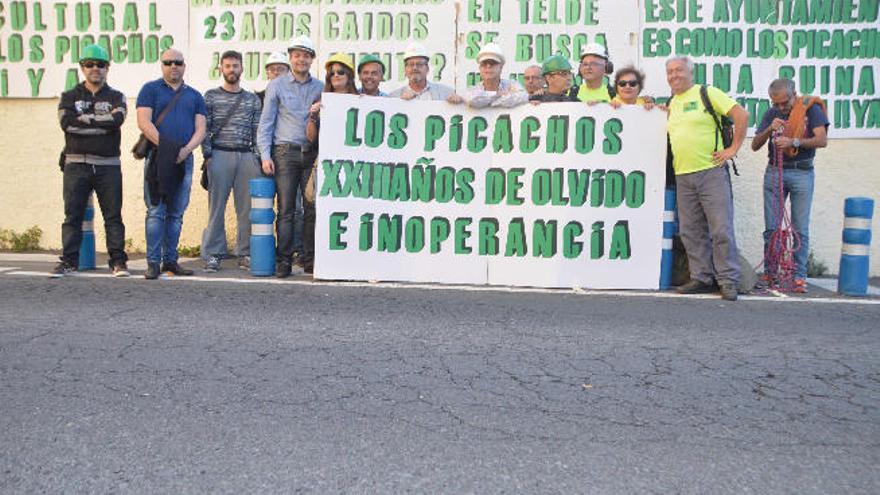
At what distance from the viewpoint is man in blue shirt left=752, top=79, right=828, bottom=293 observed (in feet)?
24.4

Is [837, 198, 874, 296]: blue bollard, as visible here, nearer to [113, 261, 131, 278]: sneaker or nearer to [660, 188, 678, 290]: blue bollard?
[660, 188, 678, 290]: blue bollard

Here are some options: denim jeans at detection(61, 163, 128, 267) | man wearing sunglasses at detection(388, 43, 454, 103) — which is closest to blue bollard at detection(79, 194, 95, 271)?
denim jeans at detection(61, 163, 128, 267)

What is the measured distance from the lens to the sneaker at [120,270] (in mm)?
7574

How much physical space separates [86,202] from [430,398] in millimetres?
5170

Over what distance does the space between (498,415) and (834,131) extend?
7.09m

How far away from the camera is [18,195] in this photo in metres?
10.4

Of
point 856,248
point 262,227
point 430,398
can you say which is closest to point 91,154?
point 262,227

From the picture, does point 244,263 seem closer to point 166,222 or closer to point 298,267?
point 298,267

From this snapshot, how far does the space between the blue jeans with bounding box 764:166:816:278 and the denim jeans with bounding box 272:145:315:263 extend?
4249 millimetres

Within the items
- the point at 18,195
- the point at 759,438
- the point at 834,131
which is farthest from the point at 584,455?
the point at 18,195

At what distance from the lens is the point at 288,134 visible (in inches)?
308

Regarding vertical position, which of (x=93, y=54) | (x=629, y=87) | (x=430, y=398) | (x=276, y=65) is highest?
(x=276, y=65)

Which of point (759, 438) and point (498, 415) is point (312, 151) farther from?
point (759, 438)

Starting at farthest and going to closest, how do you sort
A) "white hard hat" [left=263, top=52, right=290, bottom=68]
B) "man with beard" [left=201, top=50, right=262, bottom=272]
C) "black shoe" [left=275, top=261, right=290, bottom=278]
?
"white hard hat" [left=263, top=52, right=290, bottom=68] < "man with beard" [left=201, top=50, right=262, bottom=272] < "black shoe" [left=275, top=261, right=290, bottom=278]
